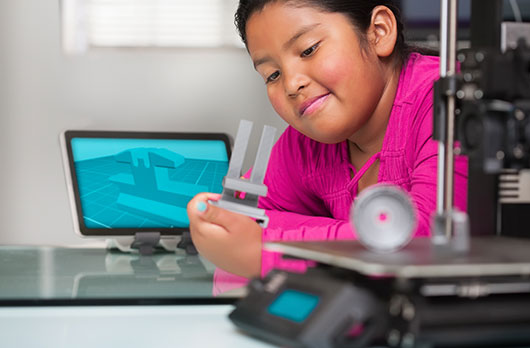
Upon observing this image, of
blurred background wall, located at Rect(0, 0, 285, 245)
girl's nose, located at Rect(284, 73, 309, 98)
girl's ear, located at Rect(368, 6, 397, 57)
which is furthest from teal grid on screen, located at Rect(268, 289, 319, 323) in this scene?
blurred background wall, located at Rect(0, 0, 285, 245)

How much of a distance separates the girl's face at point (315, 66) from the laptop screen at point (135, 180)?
0.72m

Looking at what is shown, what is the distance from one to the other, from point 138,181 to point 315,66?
878 millimetres

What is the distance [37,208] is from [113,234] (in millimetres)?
564

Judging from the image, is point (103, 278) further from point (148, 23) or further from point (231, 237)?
point (148, 23)

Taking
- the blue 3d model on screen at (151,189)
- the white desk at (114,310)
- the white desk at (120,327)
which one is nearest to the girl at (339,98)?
the white desk at (114,310)

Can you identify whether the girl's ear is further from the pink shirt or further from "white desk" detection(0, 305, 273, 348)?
"white desk" detection(0, 305, 273, 348)

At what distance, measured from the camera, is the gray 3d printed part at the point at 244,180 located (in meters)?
0.83

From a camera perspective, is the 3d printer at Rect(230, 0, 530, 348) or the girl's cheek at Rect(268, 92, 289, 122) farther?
the girl's cheek at Rect(268, 92, 289, 122)

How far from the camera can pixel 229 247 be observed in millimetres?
1071

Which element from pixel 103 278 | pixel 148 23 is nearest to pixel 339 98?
pixel 103 278

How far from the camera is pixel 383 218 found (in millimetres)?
672

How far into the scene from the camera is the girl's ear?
1319 mm

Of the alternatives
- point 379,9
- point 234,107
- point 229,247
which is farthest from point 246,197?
point 234,107

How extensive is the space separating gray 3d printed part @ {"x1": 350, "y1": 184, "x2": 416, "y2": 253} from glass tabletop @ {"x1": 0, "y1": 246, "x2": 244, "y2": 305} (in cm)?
30
